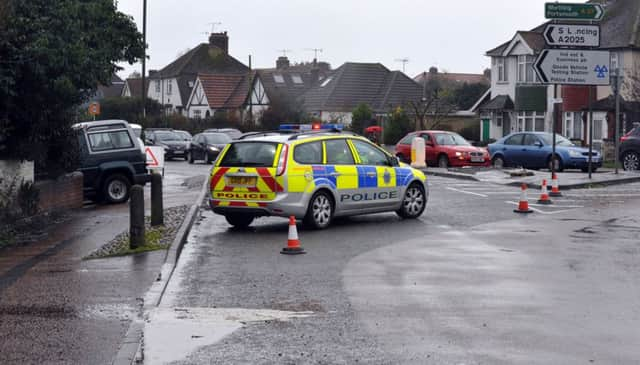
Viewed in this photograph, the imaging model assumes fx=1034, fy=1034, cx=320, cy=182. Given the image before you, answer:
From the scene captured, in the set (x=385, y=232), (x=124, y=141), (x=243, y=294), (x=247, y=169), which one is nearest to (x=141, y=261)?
(x=243, y=294)

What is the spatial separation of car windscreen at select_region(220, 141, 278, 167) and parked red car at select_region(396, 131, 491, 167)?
1906 cm

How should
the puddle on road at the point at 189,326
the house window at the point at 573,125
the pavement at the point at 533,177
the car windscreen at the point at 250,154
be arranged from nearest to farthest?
the puddle on road at the point at 189,326 < the car windscreen at the point at 250,154 < the pavement at the point at 533,177 < the house window at the point at 573,125

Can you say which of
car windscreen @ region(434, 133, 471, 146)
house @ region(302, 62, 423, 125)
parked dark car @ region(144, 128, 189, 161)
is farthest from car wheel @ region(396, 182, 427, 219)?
house @ region(302, 62, 423, 125)

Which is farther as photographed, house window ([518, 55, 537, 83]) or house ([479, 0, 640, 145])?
house window ([518, 55, 537, 83])

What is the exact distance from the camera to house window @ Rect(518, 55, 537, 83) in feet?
188

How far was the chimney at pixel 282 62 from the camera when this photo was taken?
10669 cm

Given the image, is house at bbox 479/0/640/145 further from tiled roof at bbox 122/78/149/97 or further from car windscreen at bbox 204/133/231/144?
tiled roof at bbox 122/78/149/97

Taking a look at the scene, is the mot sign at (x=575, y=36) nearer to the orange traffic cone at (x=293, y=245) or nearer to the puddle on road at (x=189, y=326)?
the orange traffic cone at (x=293, y=245)

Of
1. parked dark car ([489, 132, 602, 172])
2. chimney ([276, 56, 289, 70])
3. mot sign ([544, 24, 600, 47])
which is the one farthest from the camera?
chimney ([276, 56, 289, 70])

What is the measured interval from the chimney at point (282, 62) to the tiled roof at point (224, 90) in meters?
18.2

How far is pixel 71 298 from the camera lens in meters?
10.3

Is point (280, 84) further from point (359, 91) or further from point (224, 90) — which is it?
point (359, 91)

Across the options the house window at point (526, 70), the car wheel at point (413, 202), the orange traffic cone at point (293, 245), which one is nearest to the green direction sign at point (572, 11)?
the car wheel at point (413, 202)

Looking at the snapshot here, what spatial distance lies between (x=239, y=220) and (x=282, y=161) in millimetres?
1705
